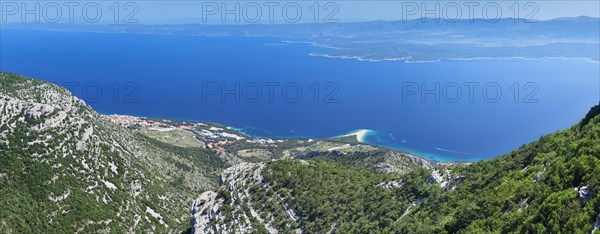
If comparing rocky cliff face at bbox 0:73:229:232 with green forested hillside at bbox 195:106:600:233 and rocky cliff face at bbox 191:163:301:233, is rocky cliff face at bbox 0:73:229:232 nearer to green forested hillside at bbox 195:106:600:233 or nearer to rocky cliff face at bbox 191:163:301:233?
rocky cliff face at bbox 191:163:301:233

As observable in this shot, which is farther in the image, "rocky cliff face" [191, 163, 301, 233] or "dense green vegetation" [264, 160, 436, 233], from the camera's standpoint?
"rocky cliff face" [191, 163, 301, 233]

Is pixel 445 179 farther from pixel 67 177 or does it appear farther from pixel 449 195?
pixel 67 177

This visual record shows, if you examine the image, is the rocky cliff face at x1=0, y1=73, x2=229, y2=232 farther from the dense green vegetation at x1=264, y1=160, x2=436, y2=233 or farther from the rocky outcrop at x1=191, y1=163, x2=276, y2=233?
the dense green vegetation at x1=264, y1=160, x2=436, y2=233

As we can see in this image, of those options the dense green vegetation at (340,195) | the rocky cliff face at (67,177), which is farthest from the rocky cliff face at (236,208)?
the rocky cliff face at (67,177)

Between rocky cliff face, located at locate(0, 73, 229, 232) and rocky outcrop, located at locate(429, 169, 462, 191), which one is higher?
rocky outcrop, located at locate(429, 169, 462, 191)

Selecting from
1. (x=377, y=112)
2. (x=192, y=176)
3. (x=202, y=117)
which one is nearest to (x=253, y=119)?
(x=202, y=117)

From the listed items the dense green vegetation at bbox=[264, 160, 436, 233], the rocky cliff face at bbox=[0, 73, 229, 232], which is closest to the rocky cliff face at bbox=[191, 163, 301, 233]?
the dense green vegetation at bbox=[264, 160, 436, 233]

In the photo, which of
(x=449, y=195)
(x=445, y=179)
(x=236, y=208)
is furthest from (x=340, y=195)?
(x=449, y=195)

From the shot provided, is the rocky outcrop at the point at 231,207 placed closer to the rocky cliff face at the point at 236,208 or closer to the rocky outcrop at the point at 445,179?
the rocky cliff face at the point at 236,208

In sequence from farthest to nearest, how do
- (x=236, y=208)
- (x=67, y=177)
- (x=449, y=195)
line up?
(x=67, y=177) → (x=236, y=208) → (x=449, y=195)

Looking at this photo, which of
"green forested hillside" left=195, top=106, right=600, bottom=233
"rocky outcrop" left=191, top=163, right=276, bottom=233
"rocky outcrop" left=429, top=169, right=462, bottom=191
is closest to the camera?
"green forested hillside" left=195, top=106, right=600, bottom=233

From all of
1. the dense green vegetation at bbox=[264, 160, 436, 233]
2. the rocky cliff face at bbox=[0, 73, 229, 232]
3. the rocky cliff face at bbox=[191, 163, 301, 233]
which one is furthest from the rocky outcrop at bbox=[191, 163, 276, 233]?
the rocky cliff face at bbox=[0, 73, 229, 232]

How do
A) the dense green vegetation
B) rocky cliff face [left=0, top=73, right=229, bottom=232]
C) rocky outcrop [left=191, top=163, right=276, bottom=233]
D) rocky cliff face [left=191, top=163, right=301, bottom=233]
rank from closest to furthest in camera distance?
the dense green vegetation → rocky cliff face [left=191, top=163, right=301, bottom=233] → rocky outcrop [left=191, top=163, right=276, bottom=233] → rocky cliff face [left=0, top=73, right=229, bottom=232]
